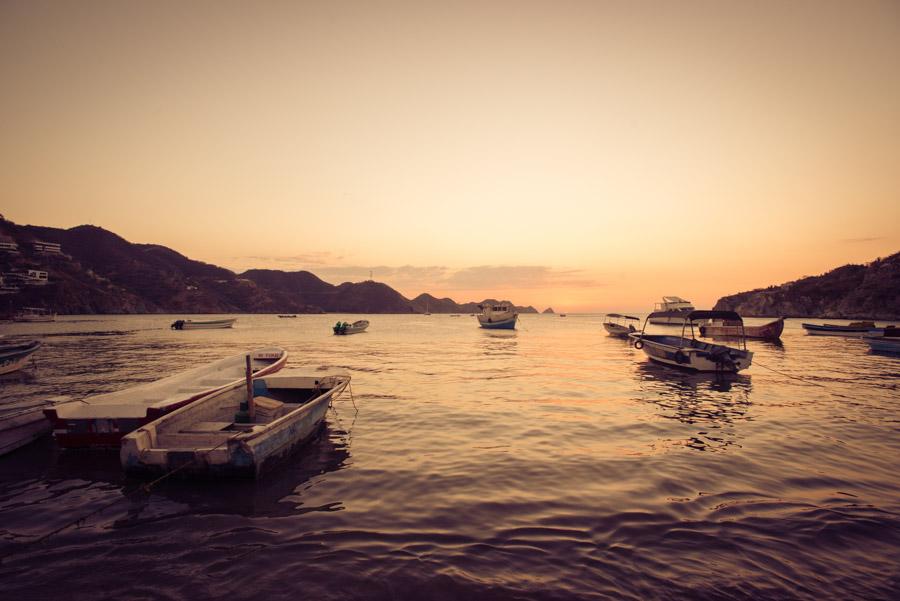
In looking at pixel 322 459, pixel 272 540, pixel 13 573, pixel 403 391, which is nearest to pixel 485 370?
pixel 403 391

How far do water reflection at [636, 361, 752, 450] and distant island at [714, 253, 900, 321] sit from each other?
140 m

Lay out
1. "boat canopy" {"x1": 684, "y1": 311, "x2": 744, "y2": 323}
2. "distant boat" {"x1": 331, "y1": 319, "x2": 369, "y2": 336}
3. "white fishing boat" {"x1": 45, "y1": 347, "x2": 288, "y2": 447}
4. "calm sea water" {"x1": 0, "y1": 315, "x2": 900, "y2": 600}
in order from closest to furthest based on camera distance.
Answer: "calm sea water" {"x1": 0, "y1": 315, "x2": 900, "y2": 600}, "white fishing boat" {"x1": 45, "y1": 347, "x2": 288, "y2": 447}, "boat canopy" {"x1": 684, "y1": 311, "x2": 744, "y2": 323}, "distant boat" {"x1": 331, "y1": 319, "x2": 369, "y2": 336}

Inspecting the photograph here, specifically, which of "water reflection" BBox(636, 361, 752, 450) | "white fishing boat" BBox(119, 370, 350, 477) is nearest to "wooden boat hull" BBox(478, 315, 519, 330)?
"water reflection" BBox(636, 361, 752, 450)

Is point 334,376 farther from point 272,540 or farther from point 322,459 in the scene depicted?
point 272,540

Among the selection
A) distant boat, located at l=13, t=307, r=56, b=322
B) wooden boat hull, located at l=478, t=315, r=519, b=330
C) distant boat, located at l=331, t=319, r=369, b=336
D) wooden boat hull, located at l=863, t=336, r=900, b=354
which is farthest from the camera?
distant boat, located at l=13, t=307, r=56, b=322

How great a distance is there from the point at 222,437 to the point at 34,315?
153337 mm

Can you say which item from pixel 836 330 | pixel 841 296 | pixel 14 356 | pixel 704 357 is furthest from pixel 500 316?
pixel 841 296

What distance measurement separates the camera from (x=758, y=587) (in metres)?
5.38

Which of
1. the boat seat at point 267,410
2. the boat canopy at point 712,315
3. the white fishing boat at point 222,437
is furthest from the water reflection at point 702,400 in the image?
the boat seat at point 267,410

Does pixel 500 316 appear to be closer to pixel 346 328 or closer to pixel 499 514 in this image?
pixel 346 328

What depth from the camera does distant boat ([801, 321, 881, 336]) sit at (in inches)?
2215

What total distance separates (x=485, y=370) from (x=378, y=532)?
67.9 feet

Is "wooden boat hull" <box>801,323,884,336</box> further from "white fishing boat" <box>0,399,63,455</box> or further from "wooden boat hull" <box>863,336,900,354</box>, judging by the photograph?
"white fishing boat" <box>0,399,63,455</box>

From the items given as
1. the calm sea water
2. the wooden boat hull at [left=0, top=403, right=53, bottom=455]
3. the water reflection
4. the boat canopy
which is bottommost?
the water reflection
